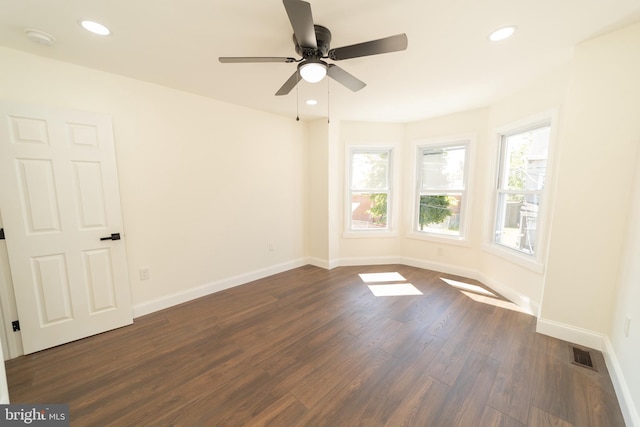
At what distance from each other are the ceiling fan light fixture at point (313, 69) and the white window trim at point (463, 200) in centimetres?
290

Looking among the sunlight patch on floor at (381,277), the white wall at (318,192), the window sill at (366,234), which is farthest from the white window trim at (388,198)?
the sunlight patch on floor at (381,277)

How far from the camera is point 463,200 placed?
12.3ft

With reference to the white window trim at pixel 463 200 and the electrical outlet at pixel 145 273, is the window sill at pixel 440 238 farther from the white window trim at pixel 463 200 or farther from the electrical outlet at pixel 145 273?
the electrical outlet at pixel 145 273

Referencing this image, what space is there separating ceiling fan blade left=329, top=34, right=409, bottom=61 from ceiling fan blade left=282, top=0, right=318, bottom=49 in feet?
0.60

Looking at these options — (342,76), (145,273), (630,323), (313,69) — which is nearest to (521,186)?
(630,323)

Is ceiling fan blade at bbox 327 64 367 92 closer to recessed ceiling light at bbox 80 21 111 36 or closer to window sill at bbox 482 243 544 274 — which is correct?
recessed ceiling light at bbox 80 21 111 36

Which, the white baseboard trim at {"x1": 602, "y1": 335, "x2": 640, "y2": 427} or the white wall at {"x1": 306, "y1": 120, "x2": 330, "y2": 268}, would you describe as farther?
the white wall at {"x1": 306, "y1": 120, "x2": 330, "y2": 268}

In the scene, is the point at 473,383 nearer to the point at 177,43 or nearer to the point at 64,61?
the point at 177,43

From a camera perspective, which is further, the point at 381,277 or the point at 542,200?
the point at 381,277

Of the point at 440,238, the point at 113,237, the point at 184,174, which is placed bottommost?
the point at 440,238

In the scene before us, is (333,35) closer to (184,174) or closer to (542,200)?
(184,174)

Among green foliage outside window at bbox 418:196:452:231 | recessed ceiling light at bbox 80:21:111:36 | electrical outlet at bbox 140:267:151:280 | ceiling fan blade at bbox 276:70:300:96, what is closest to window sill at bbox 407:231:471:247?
green foliage outside window at bbox 418:196:452:231

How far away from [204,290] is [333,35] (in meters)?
3.19

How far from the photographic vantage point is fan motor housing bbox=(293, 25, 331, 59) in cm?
160
